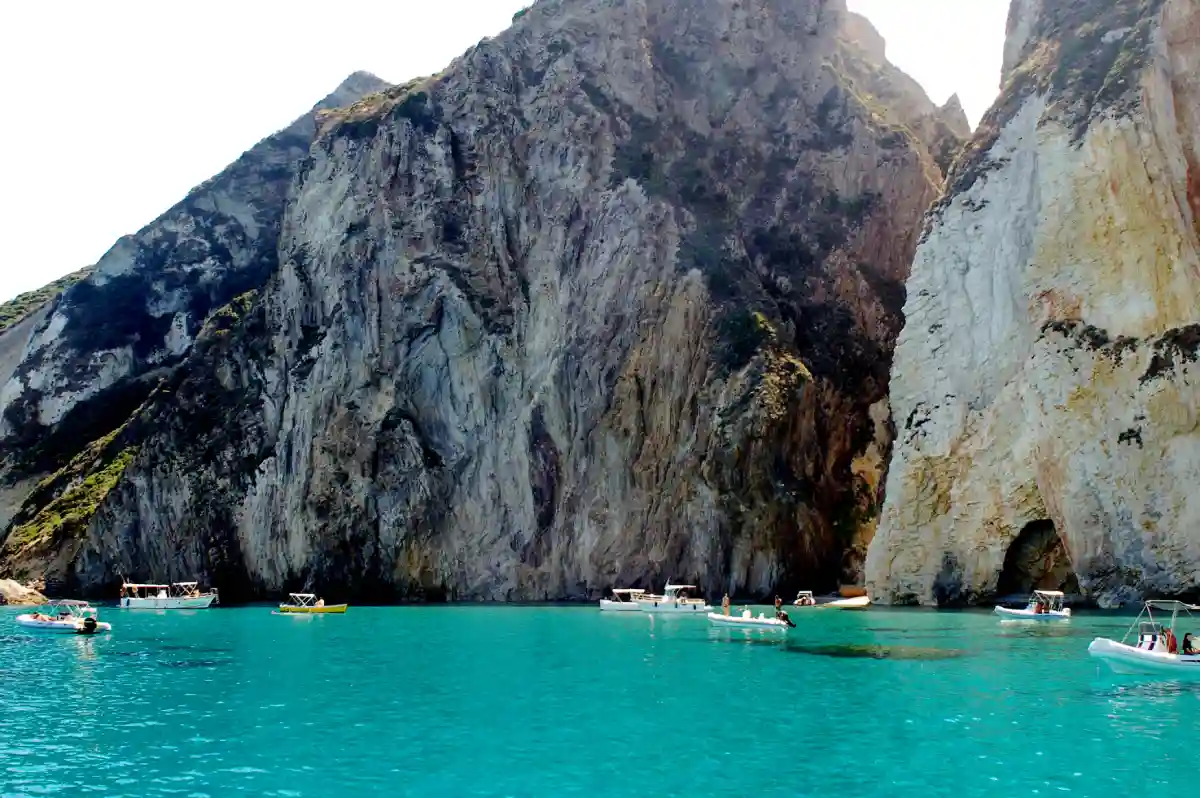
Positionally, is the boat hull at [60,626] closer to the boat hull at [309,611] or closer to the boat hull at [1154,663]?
the boat hull at [309,611]

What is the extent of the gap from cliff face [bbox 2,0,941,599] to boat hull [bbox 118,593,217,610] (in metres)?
9.06

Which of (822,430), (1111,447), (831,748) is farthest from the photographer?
(822,430)

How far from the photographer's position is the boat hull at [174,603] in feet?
272

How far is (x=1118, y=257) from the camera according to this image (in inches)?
2260

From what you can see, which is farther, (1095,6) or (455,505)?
(455,505)

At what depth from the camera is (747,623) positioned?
55000mm

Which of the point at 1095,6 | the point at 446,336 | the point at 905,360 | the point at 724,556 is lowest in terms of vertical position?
the point at 724,556

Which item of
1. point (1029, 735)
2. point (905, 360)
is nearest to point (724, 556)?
point (905, 360)

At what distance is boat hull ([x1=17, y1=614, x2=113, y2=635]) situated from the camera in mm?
60625

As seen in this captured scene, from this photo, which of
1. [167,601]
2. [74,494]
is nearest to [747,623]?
[167,601]

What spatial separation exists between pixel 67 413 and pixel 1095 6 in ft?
386

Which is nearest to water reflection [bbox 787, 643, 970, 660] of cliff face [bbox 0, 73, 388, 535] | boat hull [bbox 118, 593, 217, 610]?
→ boat hull [bbox 118, 593, 217, 610]

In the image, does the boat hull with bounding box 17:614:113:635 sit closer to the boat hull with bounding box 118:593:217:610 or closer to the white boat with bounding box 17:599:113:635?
the white boat with bounding box 17:599:113:635

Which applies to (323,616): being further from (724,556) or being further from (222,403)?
(222,403)
